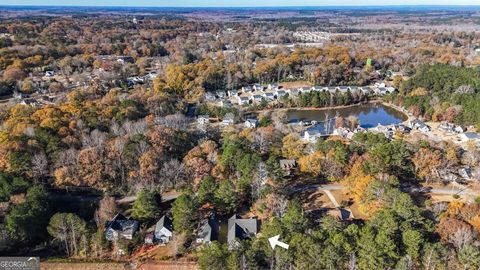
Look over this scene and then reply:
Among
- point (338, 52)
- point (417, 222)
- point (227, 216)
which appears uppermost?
point (338, 52)

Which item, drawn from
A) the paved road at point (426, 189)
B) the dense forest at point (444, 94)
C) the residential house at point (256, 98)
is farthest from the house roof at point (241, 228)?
the residential house at point (256, 98)

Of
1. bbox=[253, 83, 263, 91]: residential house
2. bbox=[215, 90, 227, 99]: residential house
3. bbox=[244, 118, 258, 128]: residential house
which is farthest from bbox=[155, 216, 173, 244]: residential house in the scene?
bbox=[253, 83, 263, 91]: residential house

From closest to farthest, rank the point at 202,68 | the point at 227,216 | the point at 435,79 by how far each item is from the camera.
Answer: the point at 227,216, the point at 435,79, the point at 202,68

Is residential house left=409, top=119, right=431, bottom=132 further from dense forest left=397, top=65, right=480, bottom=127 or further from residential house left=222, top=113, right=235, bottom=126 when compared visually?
residential house left=222, top=113, right=235, bottom=126

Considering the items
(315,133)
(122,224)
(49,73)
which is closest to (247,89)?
(315,133)

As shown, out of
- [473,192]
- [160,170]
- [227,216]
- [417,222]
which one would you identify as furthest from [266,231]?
[473,192]

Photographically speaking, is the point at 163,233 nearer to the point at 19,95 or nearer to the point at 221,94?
the point at 221,94

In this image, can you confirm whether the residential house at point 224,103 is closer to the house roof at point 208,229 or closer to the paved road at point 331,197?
the paved road at point 331,197

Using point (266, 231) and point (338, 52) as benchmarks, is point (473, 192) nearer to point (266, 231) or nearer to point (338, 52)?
point (266, 231)
